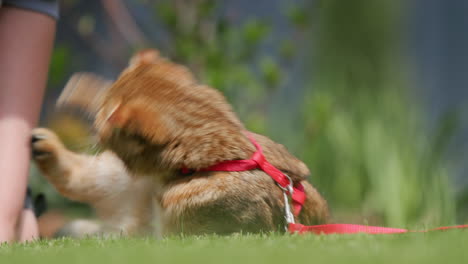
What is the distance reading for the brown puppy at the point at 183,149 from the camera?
132cm

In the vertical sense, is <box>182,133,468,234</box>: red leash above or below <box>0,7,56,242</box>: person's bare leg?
below

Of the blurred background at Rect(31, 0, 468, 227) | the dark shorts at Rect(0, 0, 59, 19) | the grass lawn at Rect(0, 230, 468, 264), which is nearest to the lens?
the grass lawn at Rect(0, 230, 468, 264)

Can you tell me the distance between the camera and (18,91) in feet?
5.85

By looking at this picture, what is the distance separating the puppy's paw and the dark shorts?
42cm

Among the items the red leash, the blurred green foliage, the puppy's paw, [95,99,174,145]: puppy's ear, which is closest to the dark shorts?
the puppy's paw

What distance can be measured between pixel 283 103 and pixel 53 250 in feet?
7.87

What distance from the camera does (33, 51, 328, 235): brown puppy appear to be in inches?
52.0

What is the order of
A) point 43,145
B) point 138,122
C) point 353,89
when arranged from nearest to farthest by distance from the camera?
point 138,122 → point 43,145 → point 353,89

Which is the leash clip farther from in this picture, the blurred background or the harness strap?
the blurred background

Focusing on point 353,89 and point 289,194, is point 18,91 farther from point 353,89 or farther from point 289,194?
point 353,89

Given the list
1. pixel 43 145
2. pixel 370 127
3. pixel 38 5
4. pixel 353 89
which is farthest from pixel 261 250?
pixel 353 89

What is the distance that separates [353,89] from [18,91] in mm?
2066

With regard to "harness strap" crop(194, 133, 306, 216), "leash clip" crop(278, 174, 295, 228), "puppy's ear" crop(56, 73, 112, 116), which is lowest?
"leash clip" crop(278, 174, 295, 228)

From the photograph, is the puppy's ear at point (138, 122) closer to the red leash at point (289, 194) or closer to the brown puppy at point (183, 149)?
the brown puppy at point (183, 149)
